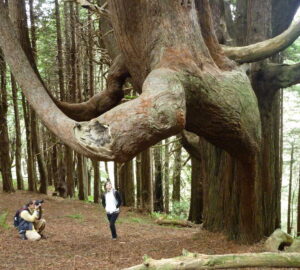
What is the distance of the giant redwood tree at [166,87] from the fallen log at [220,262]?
1.63 m

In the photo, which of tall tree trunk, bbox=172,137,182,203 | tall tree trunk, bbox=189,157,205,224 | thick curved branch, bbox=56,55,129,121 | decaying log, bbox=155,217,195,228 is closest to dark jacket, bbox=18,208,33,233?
thick curved branch, bbox=56,55,129,121

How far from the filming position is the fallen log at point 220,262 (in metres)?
5.24

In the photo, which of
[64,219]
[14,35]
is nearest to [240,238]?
[14,35]

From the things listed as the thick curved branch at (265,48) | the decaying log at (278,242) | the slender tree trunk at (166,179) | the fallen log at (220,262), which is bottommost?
the slender tree trunk at (166,179)

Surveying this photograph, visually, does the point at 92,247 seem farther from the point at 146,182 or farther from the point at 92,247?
the point at 146,182

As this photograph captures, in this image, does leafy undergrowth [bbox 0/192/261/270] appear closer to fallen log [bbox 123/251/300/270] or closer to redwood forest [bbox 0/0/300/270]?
redwood forest [bbox 0/0/300/270]

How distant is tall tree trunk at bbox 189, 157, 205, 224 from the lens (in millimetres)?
16625

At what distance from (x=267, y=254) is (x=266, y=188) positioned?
3.56 meters

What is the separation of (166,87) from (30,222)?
22.3 ft

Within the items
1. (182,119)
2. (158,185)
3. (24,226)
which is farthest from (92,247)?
(158,185)

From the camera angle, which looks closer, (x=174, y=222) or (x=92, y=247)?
(x=92, y=247)

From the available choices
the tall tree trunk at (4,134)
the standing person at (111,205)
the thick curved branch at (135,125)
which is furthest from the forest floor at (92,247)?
the tall tree trunk at (4,134)

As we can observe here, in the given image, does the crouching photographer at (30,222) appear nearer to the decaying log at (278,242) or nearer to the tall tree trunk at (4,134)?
the decaying log at (278,242)

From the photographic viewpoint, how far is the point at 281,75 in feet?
26.8
